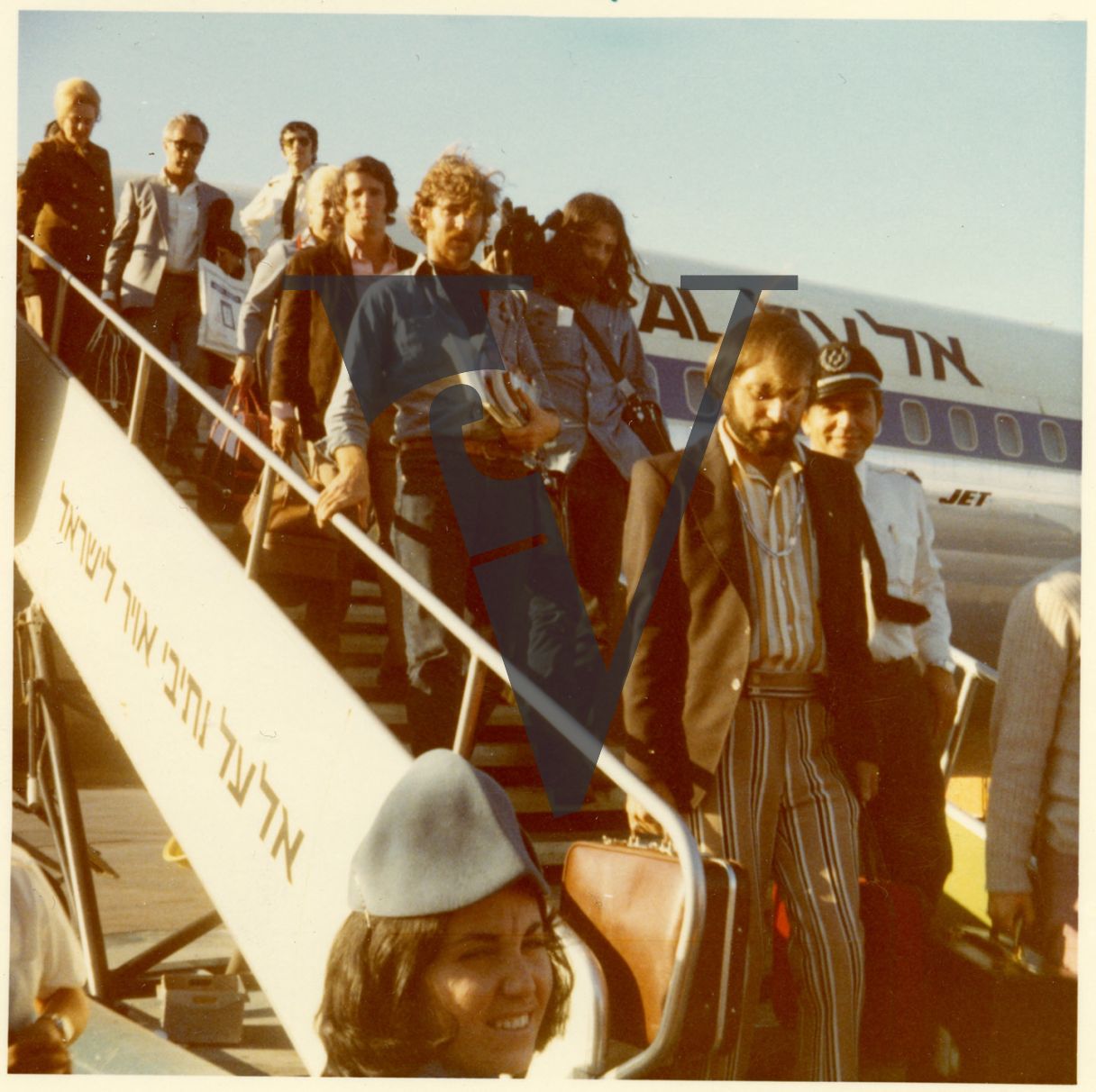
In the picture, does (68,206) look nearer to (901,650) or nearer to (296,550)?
(296,550)

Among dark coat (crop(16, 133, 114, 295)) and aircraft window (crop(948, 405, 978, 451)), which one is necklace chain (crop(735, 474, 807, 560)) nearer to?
dark coat (crop(16, 133, 114, 295))

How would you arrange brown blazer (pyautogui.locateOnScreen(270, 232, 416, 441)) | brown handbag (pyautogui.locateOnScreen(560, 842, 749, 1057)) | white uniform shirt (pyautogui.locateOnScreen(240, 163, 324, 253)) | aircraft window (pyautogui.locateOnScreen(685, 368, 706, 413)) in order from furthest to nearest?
aircraft window (pyautogui.locateOnScreen(685, 368, 706, 413)) < white uniform shirt (pyautogui.locateOnScreen(240, 163, 324, 253)) < brown blazer (pyautogui.locateOnScreen(270, 232, 416, 441)) < brown handbag (pyautogui.locateOnScreen(560, 842, 749, 1057))

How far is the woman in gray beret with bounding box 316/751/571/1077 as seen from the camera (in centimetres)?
218

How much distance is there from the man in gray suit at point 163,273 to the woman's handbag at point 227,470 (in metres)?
0.18

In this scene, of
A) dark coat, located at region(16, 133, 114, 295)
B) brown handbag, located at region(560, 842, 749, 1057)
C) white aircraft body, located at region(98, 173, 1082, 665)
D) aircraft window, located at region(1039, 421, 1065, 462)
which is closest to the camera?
brown handbag, located at region(560, 842, 749, 1057)

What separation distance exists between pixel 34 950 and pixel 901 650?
224 cm

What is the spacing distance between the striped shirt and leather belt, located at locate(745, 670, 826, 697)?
1 cm

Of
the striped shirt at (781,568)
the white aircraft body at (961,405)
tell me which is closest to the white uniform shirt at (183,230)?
the white aircraft body at (961,405)

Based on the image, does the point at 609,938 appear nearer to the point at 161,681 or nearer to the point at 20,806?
the point at 161,681

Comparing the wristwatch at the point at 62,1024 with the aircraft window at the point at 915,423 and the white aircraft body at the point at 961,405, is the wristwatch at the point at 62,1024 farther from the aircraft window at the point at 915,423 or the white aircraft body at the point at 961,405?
the aircraft window at the point at 915,423

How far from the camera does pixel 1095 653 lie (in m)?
2.82

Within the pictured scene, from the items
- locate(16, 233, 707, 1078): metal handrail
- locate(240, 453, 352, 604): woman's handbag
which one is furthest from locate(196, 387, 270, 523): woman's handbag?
locate(16, 233, 707, 1078): metal handrail

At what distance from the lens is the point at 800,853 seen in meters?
2.53

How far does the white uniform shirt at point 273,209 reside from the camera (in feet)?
14.1
